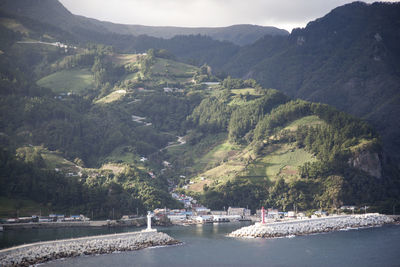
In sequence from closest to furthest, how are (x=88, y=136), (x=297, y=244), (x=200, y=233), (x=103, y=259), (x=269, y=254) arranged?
(x=103, y=259), (x=269, y=254), (x=297, y=244), (x=200, y=233), (x=88, y=136)

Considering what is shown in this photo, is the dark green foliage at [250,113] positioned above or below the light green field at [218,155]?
above

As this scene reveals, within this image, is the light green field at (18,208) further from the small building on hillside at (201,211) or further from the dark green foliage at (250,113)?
the dark green foliage at (250,113)

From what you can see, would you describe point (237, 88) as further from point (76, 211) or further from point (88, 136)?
point (76, 211)

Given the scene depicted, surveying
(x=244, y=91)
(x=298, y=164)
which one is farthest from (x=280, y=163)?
(x=244, y=91)

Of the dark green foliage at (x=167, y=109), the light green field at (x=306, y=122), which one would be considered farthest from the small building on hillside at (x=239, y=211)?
the dark green foliage at (x=167, y=109)

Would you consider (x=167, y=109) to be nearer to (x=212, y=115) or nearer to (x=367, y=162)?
(x=212, y=115)

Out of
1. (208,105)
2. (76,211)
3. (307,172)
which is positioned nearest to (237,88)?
(208,105)


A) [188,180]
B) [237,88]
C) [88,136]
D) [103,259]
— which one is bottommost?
[103,259]
